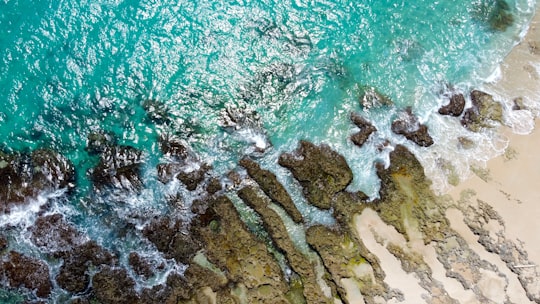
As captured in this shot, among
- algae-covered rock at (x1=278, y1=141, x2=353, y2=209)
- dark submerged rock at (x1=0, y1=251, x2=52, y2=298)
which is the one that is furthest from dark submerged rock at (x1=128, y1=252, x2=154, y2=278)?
algae-covered rock at (x1=278, y1=141, x2=353, y2=209)

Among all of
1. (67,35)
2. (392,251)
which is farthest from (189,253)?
(67,35)

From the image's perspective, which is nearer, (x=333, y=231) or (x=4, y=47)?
(x=333, y=231)

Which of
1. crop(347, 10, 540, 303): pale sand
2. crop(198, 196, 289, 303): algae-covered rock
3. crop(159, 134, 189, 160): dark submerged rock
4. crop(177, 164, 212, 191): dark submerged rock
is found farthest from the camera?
crop(159, 134, 189, 160): dark submerged rock

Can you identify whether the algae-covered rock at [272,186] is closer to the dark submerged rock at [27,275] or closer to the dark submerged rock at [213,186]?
the dark submerged rock at [213,186]

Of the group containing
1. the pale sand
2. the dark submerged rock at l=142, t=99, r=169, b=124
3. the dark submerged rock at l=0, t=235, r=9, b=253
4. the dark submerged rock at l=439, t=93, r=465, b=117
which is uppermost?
the dark submerged rock at l=142, t=99, r=169, b=124

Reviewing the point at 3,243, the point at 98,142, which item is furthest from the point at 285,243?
the point at 3,243

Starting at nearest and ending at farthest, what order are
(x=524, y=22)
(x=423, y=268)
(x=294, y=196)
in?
(x=423, y=268), (x=294, y=196), (x=524, y=22)

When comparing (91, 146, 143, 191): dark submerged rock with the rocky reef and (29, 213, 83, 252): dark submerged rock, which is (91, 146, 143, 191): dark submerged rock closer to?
Answer: the rocky reef

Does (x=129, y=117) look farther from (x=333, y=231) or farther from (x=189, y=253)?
(x=333, y=231)
